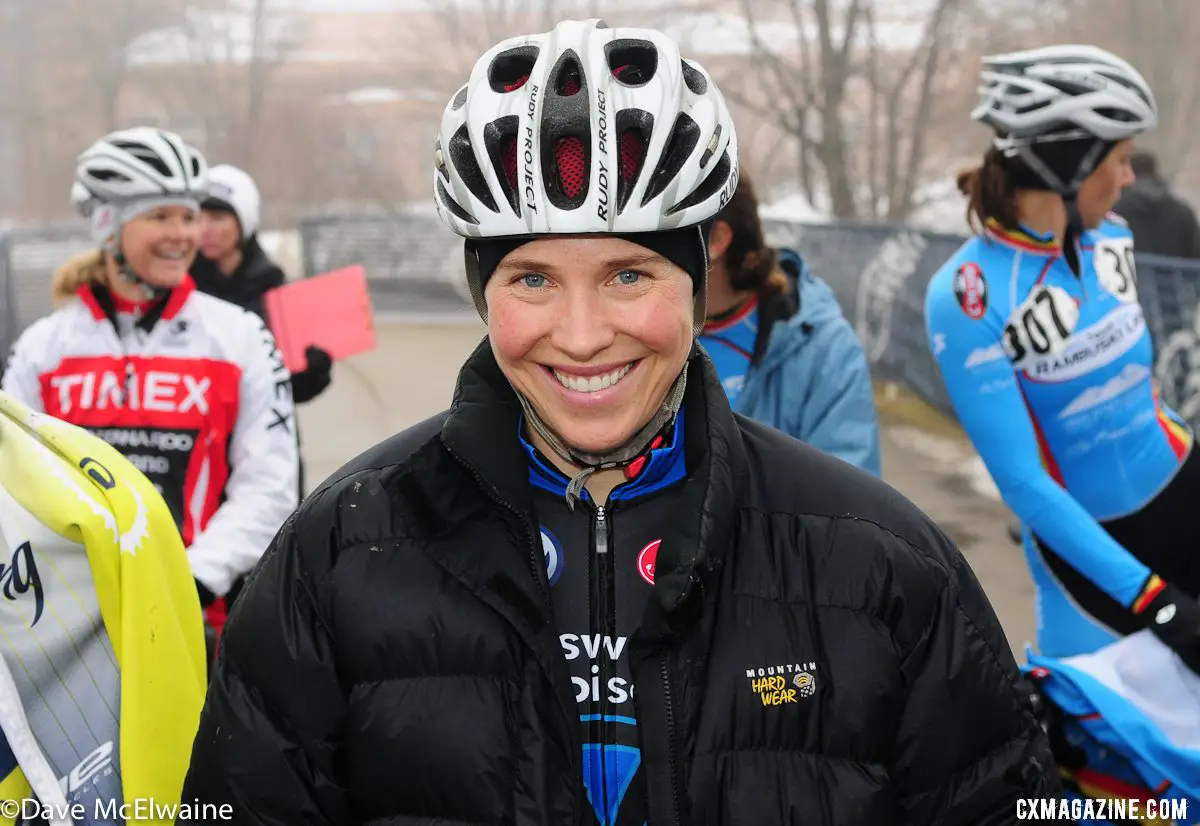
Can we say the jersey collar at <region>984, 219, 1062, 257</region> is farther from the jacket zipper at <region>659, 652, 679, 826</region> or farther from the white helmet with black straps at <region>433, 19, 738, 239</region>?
the jacket zipper at <region>659, 652, 679, 826</region>

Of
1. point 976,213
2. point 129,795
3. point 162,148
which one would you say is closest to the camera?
point 129,795

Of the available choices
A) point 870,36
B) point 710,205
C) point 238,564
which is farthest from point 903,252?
point 710,205

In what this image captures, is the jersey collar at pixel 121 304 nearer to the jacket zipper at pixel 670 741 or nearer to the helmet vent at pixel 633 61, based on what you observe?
the helmet vent at pixel 633 61

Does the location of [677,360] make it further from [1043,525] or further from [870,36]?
[870,36]

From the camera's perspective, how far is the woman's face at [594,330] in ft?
6.90

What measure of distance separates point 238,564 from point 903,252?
1052 cm

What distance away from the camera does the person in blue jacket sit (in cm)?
395

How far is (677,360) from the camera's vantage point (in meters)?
2.17

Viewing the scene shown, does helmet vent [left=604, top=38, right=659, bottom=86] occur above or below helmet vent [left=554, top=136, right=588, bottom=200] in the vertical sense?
above

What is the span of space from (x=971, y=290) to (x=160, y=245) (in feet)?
9.06

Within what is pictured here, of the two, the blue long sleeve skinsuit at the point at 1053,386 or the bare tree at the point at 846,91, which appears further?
the bare tree at the point at 846,91

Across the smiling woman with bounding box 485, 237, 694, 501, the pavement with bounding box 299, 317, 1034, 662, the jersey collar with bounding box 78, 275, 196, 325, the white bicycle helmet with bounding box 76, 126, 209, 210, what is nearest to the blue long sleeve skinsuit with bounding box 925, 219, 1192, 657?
the smiling woman with bounding box 485, 237, 694, 501

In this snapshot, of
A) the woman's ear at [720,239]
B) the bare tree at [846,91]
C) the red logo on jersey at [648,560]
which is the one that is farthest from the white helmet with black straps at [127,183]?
the bare tree at [846,91]

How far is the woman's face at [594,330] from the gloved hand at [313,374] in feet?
13.7
